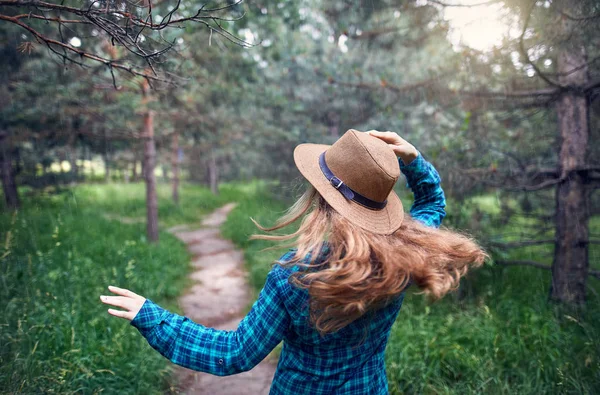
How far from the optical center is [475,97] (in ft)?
16.1

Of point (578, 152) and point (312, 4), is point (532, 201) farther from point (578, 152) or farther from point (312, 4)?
point (312, 4)

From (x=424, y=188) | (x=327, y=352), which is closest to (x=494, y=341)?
(x=424, y=188)

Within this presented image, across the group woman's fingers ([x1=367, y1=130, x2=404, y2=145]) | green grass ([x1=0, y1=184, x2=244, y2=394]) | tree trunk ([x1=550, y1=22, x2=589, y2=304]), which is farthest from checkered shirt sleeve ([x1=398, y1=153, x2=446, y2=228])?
tree trunk ([x1=550, y1=22, x2=589, y2=304])

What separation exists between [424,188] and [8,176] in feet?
36.5

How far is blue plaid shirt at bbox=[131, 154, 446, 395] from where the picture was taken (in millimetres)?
1415

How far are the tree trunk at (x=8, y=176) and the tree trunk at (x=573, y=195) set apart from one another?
10980mm

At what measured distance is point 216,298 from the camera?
6238 millimetres

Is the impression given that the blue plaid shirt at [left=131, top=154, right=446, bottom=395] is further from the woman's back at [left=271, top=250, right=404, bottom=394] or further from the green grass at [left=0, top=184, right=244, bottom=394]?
the green grass at [left=0, top=184, right=244, bottom=394]

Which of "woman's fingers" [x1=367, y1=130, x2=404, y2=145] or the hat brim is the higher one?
"woman's fingers" [x1=367, y1=130, x2=404, y2=145]

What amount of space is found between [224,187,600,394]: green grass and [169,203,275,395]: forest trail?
1184mm

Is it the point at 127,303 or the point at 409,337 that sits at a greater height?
the point at 127,303

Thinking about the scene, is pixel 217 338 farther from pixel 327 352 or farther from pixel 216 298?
pixel 216 298

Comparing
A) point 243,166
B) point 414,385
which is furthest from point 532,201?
point 243,166

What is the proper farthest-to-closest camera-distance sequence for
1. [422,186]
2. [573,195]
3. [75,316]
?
[573,195], [75,316], [422,186]
